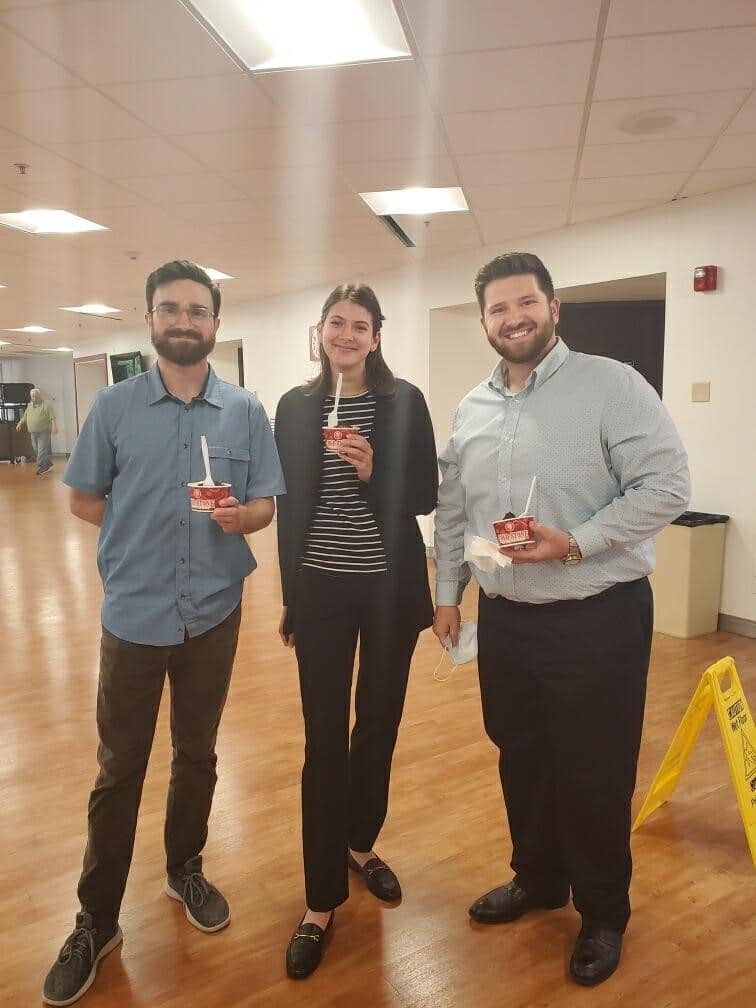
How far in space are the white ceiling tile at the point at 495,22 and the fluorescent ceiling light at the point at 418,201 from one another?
203 centimetres

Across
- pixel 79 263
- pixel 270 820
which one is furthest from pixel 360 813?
pixel 79 263

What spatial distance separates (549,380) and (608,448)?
22cm

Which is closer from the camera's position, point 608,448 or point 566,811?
point 608,448

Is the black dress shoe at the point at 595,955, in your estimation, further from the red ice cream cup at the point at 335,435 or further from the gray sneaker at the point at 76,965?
the red ice cream cup at the point at 335,435

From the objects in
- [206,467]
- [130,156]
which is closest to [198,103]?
[130,156]

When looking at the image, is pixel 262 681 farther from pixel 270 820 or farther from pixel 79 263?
pixel 79 263

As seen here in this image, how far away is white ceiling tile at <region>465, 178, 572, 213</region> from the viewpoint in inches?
189

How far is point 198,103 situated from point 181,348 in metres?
2.32

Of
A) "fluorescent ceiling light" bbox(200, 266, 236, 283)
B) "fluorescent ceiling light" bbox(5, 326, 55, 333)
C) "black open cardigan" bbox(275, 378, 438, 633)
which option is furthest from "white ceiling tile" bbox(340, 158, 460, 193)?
"fluorescent ceiling light" bbox(5, 326, 55, 333)

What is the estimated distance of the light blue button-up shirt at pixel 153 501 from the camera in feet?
5.77

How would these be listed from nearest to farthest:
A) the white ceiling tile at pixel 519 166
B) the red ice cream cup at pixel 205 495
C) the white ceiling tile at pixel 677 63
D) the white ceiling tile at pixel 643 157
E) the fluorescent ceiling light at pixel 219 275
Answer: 1. the red ice cream cup at pixel 205 495
2. the white ceiling tile at pixel 677 63
3. the white ceiling tile at pixel 643 157
4. the white ceiling tile at pixel 519 166
5. the fluorescent ceiling light at pixel 219 275

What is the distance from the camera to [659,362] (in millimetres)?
6820

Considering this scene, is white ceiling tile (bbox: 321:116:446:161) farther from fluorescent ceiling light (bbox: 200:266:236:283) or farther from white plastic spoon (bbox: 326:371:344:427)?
fluorescent ceiling light (bbox: 200:266:236:283)

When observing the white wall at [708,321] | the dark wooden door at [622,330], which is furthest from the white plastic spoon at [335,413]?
the dark wooden door at [622,330]
